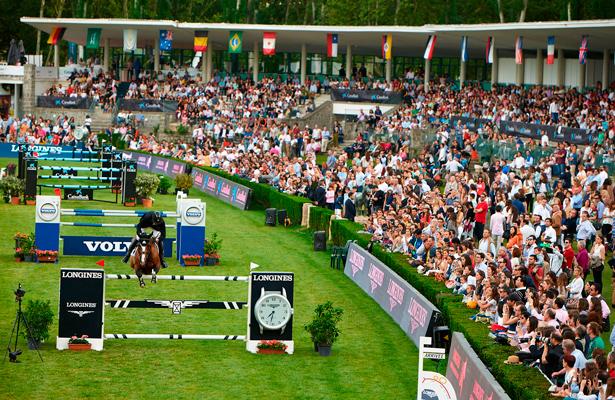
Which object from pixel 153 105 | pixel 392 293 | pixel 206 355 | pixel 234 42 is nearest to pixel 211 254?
pixel 392 293

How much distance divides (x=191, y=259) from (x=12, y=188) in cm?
1308

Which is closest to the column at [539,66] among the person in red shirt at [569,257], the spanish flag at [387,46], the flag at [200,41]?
the spanish flag at [387,46]

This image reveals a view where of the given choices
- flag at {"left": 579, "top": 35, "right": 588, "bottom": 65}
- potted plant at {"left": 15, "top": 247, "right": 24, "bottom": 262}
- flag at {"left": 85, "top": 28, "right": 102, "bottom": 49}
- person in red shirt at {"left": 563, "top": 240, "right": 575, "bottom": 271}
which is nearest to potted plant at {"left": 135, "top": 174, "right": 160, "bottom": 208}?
potted plant at {"left": 15, "top": 247, "right": 24, "bottom": 262}

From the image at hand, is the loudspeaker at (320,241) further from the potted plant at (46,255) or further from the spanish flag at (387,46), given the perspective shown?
the spanish flag at (387,46)

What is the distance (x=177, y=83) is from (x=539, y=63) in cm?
2123

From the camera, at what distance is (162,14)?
3482 inches

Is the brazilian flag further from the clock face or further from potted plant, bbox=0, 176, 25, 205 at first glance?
the clock face

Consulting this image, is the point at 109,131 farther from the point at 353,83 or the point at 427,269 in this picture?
the point at 427,269

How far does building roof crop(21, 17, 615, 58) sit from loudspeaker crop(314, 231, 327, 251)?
64.8 ft

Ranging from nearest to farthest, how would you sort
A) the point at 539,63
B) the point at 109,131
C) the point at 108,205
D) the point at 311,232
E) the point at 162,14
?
1. the point at 311,232
2. the point at 108,205
3. the point at 539,63
4. the point at 109,131
5. the point at 162,14

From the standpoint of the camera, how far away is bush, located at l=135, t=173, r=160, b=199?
127ft

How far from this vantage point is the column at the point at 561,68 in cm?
5422

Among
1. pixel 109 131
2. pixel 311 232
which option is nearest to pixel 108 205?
pixel 311 232

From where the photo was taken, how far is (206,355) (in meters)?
19.1
